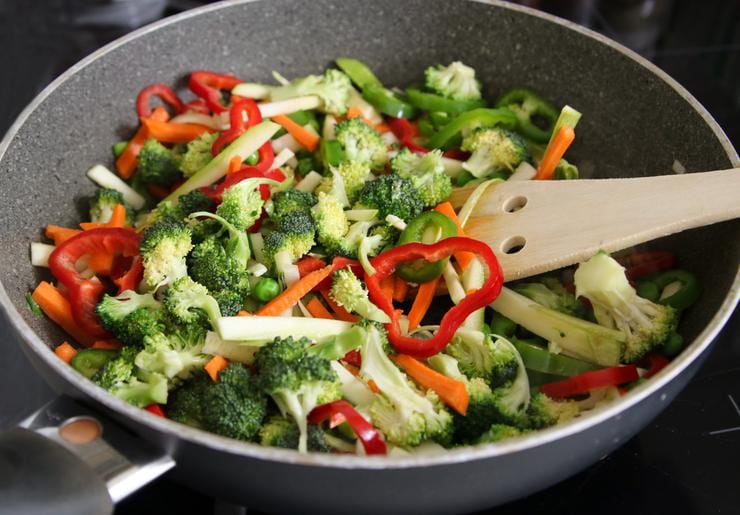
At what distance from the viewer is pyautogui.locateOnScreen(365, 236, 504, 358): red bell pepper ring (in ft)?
5.22

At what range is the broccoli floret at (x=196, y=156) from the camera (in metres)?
2.04

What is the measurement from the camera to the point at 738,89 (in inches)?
99.2

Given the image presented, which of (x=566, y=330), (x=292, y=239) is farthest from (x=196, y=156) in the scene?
(x=566, y=330)

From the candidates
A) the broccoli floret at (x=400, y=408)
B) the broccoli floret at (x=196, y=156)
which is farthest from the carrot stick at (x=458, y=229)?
the broccoli floret at (x=196, y=156)

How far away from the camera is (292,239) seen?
1.72m

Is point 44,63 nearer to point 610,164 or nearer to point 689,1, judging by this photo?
point 610,164

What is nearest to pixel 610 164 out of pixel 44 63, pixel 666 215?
pixel 666 215

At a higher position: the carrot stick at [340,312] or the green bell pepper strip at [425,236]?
the green bell pepper strip at [425,236]

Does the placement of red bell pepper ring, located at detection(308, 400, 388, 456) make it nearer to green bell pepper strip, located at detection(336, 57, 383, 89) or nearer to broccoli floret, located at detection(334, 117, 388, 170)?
broccoli floret, located at detection(334, 117, 388, 170)

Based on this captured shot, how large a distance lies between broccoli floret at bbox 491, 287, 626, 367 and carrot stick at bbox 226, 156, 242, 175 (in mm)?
716

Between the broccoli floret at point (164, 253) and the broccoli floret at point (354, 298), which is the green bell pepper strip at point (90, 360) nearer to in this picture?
the broccoli floret at point (164, 253)

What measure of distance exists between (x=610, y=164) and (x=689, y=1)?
118 cm

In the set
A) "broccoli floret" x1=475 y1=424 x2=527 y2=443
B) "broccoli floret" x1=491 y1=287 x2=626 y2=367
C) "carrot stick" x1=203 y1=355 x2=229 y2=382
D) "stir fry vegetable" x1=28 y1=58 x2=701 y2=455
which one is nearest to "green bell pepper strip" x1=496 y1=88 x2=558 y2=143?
"stir fry vegetable" x1=28 y1=58 x2=701 y2=455

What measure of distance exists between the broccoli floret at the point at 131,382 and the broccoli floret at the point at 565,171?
1.12 meters
